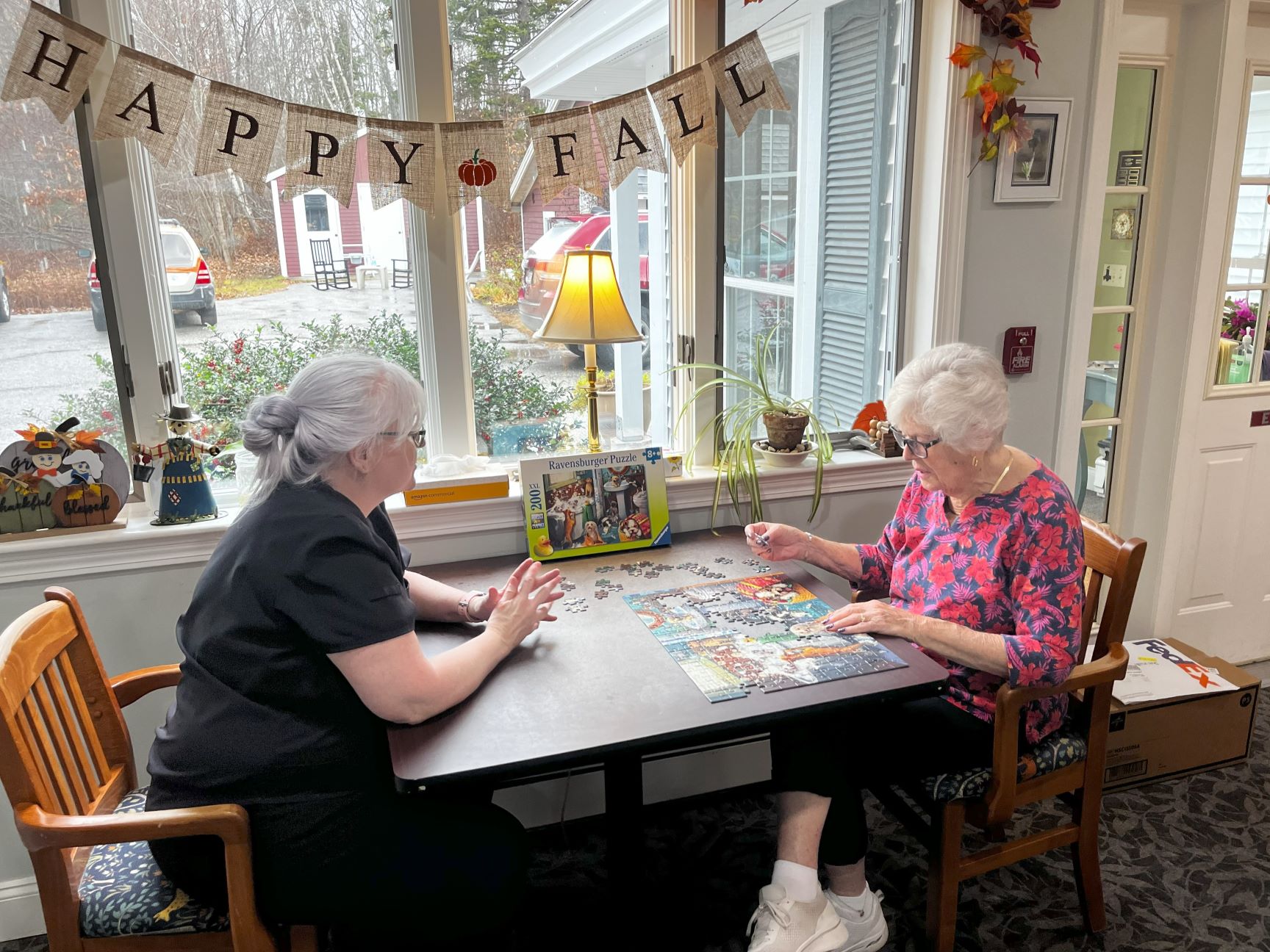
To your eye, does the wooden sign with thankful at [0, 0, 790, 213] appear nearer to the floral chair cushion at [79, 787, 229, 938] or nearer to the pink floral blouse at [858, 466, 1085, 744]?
the pink floral blouse at [858, 466, 1085, 744]

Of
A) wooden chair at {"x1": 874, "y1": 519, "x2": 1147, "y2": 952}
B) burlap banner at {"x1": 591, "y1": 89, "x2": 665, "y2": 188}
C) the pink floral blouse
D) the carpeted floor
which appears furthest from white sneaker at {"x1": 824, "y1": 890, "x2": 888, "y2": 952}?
burlap banner at {"x1": 591, "y1": 89, "x2": 665, "y2": 188}

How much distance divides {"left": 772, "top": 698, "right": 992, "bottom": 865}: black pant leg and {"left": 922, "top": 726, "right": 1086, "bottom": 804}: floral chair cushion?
0.02m

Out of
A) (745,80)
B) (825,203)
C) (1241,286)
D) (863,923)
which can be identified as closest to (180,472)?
(745,80)

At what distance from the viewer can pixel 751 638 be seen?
1712mm

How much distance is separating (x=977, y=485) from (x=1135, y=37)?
5.71 feet

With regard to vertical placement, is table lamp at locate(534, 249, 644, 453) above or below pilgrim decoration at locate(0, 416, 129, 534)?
above

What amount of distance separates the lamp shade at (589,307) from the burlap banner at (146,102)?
87cm

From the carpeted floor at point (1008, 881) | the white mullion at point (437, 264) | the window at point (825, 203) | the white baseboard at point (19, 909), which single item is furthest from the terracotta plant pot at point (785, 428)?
the white baseboard at point (19, 909)

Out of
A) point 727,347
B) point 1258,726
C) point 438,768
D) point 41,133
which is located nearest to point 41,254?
point 41,133

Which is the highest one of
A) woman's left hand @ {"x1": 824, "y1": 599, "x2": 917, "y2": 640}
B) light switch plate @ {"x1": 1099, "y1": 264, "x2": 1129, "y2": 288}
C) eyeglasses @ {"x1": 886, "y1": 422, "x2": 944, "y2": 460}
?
light switch plate @ {"x1": 1099, "y1": 264, "x2": 1129, "y2": 288}

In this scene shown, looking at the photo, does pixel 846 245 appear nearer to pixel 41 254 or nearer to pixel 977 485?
pixel 977 485

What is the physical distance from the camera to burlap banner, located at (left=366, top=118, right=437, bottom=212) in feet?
6.65

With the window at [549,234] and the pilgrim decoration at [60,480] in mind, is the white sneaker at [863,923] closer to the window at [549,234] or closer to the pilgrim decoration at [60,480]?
the window at [549,234]

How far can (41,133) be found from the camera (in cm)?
193
